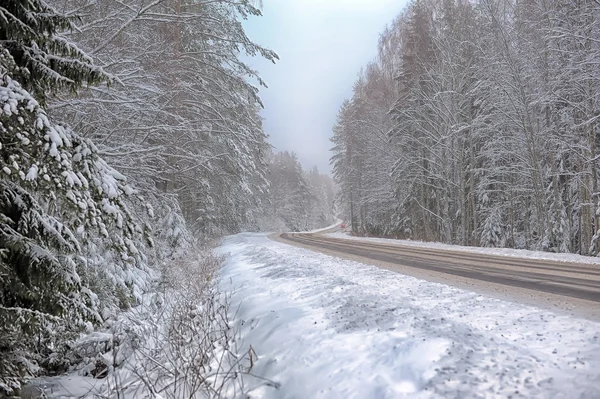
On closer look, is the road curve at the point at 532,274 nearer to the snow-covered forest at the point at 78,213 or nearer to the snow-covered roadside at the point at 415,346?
the snow-covered roadside at the point at 415,346

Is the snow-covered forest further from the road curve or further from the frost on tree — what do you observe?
the road curve

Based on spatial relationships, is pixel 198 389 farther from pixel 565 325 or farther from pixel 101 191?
pixel 565 325

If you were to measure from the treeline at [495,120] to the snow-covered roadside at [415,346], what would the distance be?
354 inches

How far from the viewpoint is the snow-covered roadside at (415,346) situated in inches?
113

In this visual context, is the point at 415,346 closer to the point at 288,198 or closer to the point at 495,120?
the point at 495,120

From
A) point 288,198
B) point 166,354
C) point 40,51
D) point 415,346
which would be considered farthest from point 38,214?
point 288,198

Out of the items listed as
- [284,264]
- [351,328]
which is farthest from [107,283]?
[284,264]

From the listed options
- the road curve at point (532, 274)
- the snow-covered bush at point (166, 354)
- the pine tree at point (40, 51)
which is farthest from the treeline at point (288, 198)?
the pine tree at point (40, 51)

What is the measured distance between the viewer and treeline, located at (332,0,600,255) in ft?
41.7

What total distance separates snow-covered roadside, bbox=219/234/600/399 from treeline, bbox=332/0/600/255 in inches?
354

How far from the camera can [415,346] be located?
139 inches

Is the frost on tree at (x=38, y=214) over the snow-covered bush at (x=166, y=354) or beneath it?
over

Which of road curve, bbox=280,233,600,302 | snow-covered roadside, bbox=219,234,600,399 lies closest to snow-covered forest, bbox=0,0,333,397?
snow-covered roadside, bbox=219,234,600,399

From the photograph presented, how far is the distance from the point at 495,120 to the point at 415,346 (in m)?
15.9
